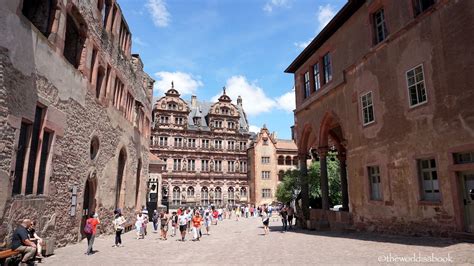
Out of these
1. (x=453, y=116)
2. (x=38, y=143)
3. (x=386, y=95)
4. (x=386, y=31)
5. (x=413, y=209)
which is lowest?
(x=413, y=209)

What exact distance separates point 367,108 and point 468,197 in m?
6.00

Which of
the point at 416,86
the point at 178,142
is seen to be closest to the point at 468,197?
the point at 416,86

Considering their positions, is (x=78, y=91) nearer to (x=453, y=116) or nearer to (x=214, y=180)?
(x=453, y=116)

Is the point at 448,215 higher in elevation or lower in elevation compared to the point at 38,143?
lower

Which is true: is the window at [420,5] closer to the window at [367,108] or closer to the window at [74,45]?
the window at [367,108]

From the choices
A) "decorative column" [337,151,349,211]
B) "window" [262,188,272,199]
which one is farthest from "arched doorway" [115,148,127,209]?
"window" [262,188,272,199]

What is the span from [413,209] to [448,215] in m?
1.57

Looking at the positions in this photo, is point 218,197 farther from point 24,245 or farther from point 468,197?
point 24,245

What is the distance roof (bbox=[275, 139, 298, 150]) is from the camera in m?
54.0

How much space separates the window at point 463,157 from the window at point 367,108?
442 centimetres

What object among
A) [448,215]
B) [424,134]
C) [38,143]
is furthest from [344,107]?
[38,143]

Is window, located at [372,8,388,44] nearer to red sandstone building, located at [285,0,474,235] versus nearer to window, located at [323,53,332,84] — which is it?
red sandstone building, located at [285,0,474,235]

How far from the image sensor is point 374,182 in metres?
14.6

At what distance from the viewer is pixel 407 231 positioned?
1200cm
